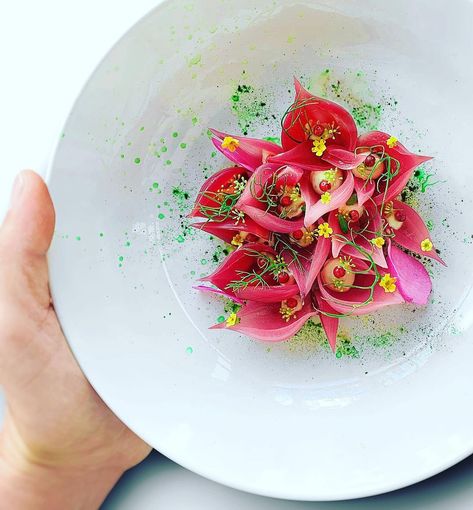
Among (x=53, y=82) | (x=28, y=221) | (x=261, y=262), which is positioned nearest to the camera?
(x=28, y=221)

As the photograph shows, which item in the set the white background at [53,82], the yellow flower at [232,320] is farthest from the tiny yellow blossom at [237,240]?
the white background at [53,82]

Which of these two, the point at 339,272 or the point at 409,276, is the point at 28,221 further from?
the point at 409,276

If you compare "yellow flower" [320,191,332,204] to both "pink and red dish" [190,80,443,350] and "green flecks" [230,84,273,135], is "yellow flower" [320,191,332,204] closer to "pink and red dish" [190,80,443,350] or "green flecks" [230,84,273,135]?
"pink and red dish" [190,80,443,350]

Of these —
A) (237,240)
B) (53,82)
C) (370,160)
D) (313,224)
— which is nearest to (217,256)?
(237,240)

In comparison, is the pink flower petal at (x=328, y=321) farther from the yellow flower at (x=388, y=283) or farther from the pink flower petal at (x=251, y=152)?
the pink flower petal at (x=251, y=152)

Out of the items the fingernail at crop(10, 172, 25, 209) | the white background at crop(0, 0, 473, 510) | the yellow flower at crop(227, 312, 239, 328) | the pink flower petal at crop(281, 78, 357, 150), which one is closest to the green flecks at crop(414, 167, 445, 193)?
the pink flower petal at crop(281, 78, 357, 150)
